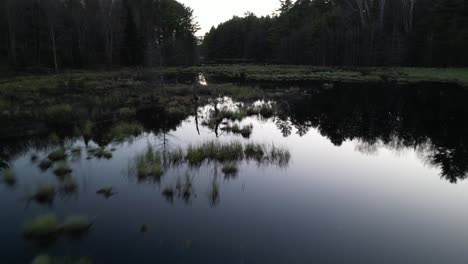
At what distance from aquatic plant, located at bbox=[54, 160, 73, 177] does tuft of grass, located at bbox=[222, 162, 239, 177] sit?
5.00 m

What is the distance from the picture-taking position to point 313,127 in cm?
1791

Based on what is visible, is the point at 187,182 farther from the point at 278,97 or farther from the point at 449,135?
the point at 278,97

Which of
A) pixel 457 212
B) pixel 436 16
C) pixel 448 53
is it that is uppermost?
pixel 436 16

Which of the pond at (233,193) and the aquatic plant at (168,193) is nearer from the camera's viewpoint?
the pond at (233,193)

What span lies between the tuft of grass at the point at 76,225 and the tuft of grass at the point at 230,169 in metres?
4.56

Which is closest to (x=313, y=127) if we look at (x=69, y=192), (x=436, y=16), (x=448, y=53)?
(x=69, y=192)

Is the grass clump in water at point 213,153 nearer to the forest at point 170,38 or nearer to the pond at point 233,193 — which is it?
the pond at point 233,193

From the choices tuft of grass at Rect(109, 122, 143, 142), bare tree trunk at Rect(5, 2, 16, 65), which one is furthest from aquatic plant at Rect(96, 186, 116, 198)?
bare tree trunk at Rect(5, 2, 16, 65)

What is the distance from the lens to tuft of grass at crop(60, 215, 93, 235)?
21.8 feet

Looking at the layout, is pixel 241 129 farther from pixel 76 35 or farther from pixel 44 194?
pixel 76 35

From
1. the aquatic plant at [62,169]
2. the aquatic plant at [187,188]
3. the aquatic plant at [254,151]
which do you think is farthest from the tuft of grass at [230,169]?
the aquatic plant at [62,169]

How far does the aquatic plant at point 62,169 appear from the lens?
9.75m

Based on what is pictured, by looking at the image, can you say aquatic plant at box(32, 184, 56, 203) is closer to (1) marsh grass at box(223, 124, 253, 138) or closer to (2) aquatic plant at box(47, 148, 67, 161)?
(2) aquatic plant at box(47, 148, 67, 161)

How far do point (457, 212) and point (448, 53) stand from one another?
54.9m
